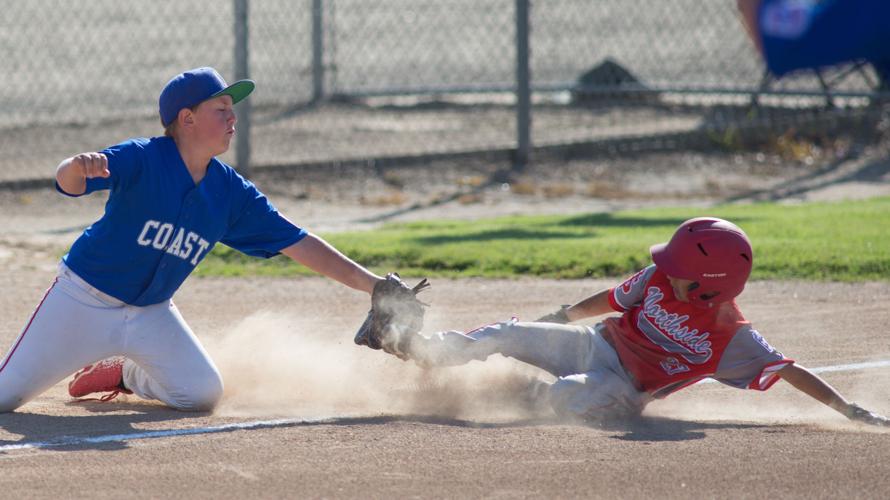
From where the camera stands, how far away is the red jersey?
15.6 ft

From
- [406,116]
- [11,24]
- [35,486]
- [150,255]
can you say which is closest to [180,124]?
[150,255]

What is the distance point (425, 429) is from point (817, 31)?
10.6 m

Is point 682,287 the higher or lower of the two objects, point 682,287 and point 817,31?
the higher

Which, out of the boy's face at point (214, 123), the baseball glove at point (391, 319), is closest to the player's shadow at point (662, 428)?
the baseball glove at point (391, 319)

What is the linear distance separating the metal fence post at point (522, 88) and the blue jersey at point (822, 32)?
3299 mm

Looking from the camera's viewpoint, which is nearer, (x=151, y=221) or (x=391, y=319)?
(x=151, y=221)

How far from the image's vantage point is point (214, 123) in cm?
478

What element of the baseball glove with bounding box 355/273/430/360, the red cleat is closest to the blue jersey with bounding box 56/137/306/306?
the red cleat

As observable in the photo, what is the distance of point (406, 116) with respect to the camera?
14.1 meters

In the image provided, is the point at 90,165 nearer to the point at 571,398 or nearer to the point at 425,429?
the point at 425,429

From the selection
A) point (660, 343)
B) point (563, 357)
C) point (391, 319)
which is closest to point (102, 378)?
point (391, 319)

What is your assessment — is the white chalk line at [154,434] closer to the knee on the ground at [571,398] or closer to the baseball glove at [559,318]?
the knee on the ground at [571,398]

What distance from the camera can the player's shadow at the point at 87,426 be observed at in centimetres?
434

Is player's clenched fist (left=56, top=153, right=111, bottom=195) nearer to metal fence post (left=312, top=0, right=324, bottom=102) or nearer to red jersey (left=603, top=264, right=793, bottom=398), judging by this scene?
red jersey (left=603, top=264, right=793, bottom=398)
